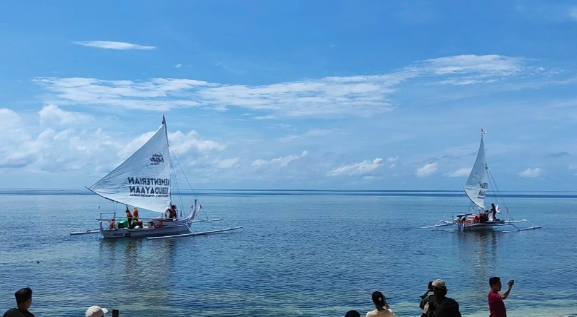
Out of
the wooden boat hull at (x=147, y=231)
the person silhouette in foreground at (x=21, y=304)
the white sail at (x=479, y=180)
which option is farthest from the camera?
the white sail at (x=479, y=180)

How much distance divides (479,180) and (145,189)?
44.5 meters

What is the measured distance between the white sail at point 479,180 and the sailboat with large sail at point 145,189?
38.0m

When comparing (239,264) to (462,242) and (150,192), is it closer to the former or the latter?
(150,192)

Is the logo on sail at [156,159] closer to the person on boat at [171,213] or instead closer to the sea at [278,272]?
the person on boat at [171,213]

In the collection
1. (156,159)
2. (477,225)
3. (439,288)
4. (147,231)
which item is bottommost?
(477,225)

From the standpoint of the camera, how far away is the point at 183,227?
66.9 m

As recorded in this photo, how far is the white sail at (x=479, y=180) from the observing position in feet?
256

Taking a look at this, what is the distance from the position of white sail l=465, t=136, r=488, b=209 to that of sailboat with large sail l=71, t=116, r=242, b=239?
125 feet

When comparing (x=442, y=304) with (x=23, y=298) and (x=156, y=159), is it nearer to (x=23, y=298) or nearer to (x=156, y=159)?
(x=23, y=298)

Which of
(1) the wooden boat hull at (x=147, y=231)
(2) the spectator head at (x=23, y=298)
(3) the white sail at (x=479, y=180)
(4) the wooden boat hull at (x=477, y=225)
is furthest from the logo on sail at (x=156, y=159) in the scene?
(2) the spectator head at (x=23, y=298)

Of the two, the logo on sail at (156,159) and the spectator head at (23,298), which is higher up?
the logo on sail at (156,159)

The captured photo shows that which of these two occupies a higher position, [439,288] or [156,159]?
[156,159]

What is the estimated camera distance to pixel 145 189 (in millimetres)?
62969

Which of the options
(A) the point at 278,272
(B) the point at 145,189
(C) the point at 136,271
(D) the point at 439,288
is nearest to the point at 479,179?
(B) the point at 145,189
